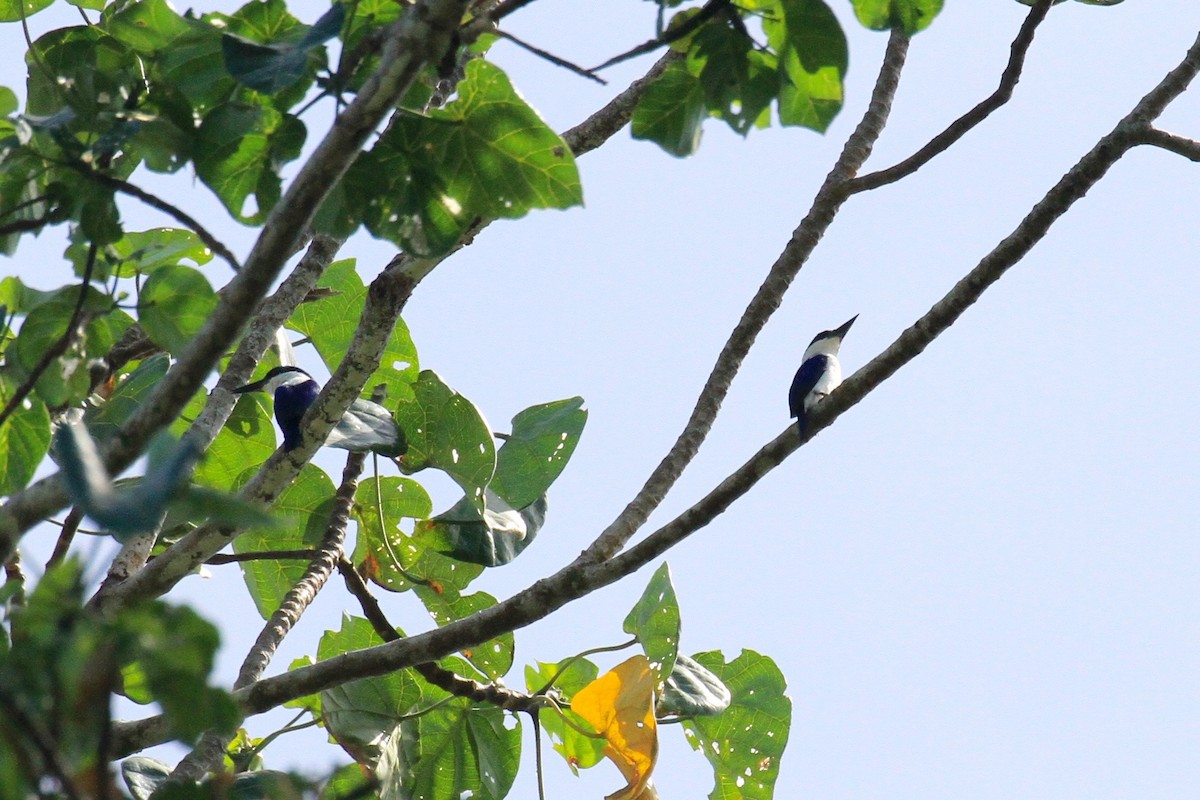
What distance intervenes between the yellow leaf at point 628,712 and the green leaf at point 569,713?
16 cm

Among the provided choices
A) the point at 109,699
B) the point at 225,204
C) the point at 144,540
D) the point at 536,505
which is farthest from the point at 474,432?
the point at 109,699

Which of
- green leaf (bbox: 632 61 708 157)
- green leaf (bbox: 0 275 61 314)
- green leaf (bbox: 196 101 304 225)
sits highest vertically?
green leaf (bbox: 632 61 708 157)

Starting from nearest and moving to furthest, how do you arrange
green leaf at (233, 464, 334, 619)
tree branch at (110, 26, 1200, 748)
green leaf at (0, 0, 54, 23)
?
tree branch at (110, 26, 1200, 748), green leaf at (0, 0, 54, 23), green leaf at (233, 464, 334, 619)

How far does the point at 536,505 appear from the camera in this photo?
3.97m

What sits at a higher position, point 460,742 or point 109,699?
point 460,742

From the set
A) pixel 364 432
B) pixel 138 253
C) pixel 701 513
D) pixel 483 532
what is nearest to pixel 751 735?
pixel 483 532

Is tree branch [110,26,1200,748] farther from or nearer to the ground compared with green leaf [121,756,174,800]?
A: farther from the ground

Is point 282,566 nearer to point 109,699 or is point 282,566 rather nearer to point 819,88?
point 819,88

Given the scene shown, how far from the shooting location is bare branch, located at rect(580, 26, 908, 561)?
325 centimetres

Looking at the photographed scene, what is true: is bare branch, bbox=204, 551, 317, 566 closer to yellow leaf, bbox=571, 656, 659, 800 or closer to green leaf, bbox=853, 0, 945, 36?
yellow leaf, bbox=571, 656, 659, 800

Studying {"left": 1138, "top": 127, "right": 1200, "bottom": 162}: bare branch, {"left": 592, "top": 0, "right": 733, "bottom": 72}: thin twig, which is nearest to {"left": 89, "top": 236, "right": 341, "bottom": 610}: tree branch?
{"left": 592, "top": 0, "right": 733, "bottom": 72}: thin twig

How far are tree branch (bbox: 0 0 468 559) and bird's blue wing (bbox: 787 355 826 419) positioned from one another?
4306 mm

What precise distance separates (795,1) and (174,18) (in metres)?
1.34

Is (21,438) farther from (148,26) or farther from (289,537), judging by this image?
(289,537)
